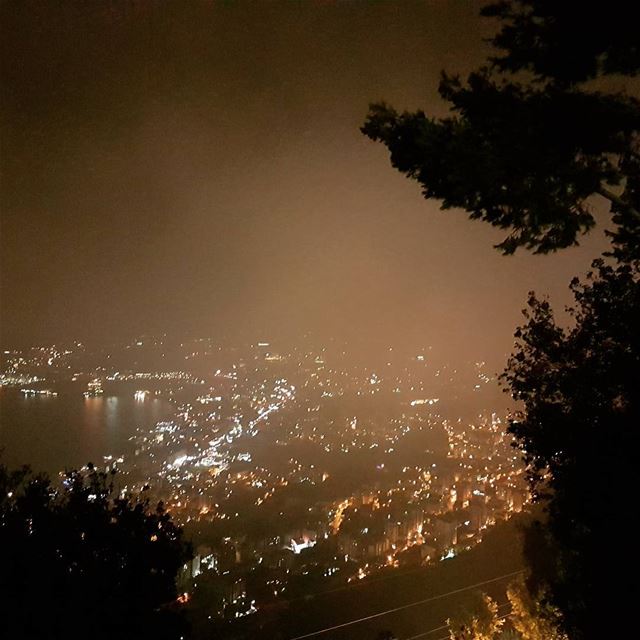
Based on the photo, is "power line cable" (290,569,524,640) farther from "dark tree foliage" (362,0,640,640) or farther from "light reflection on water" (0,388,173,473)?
"light reflection on water" (0,388,173,473)

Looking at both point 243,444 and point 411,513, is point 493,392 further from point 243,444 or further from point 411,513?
point 411,513

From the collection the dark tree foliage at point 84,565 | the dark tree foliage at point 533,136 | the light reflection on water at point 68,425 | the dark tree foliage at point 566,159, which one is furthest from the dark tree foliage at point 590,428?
the light reflection on water at point 68,425

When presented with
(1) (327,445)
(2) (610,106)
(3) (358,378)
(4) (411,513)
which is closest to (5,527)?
(2) (610,106)

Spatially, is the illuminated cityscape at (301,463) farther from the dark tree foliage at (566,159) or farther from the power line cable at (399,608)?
the dark tree foliage at (566,159)

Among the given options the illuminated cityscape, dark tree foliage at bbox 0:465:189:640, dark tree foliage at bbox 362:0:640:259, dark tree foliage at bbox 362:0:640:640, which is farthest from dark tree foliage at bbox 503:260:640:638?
the illuminated cityscape

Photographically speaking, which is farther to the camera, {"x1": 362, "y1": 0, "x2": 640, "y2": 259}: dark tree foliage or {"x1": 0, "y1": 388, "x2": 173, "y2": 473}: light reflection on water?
{"x1": 0, "y1": 388, "x2": 173, "y2": 473}: light reflection on water

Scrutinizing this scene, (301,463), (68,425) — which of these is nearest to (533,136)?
(301,463)
